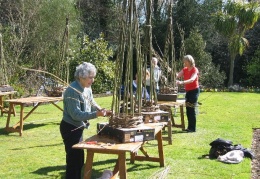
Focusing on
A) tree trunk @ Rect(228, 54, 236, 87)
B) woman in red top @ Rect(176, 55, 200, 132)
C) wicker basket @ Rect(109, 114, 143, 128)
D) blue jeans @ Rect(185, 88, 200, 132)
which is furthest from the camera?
tree trunk @ Rect(228, 54, 236, 87)

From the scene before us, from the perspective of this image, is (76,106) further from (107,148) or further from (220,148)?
(220,148)

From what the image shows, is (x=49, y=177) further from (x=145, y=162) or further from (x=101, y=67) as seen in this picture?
(x=101, y=67)

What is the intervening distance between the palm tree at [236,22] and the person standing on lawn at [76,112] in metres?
15.0

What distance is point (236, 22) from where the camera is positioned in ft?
59.7

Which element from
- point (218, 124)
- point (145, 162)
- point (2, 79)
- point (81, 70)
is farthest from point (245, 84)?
point (81, 70)

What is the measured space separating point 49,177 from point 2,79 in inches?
242

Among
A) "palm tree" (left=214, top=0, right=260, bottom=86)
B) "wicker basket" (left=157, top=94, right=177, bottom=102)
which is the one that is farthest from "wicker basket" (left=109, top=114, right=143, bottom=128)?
"palm tree" (left=214, top=0, right=260, bottom=86)

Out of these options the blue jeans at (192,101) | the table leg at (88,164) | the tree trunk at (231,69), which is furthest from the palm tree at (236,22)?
the table leg at (88,164)

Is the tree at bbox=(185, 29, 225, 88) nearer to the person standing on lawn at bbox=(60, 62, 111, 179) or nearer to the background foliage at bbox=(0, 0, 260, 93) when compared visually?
the background foliage at bbox=(0, 0, 260, 93)

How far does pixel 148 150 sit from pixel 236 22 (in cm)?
1360

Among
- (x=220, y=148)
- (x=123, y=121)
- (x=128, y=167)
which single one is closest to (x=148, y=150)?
(x=128, y=167)

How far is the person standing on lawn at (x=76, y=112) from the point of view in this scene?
12.6 feet

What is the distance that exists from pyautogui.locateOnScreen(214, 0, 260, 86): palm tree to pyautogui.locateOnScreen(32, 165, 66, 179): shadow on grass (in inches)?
567

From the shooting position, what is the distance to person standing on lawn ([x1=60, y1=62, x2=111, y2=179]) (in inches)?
151
